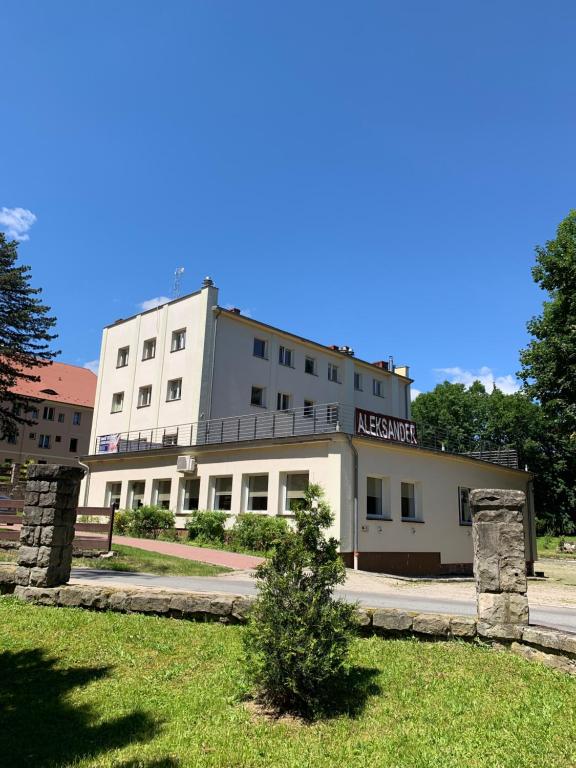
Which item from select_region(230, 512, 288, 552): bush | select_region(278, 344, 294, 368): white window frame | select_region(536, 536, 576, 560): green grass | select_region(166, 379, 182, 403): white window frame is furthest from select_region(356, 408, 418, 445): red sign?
select_region(536, 536, 576, 560): green grass

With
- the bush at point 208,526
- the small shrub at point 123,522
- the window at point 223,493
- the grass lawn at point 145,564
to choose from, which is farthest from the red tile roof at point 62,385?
the grass lawn at point 145,564

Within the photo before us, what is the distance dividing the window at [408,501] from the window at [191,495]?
887 centimetres

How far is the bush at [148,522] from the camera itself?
2441 centimetres

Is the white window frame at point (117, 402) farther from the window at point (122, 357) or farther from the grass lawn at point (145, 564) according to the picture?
the grass lawn at point (145, 564)

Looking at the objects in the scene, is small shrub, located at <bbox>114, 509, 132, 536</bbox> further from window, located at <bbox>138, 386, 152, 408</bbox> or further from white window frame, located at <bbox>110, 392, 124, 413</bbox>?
white window frame, located at <bbox>110, 392, 124, 413</bbox>

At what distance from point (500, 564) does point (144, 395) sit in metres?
29.2

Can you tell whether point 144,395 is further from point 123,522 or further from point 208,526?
point 208,526

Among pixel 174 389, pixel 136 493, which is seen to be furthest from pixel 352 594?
pixel 174 389

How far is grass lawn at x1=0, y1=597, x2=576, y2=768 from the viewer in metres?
4.20

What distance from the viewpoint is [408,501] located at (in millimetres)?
22188

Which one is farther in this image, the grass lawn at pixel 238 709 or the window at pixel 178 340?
the window at pixel 178 340

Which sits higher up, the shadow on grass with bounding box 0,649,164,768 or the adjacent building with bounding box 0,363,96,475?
the adjacent building with bounding box 0,363,96,475

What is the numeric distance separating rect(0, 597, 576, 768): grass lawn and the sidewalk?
31.4 feet

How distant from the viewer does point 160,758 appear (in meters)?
4.21
